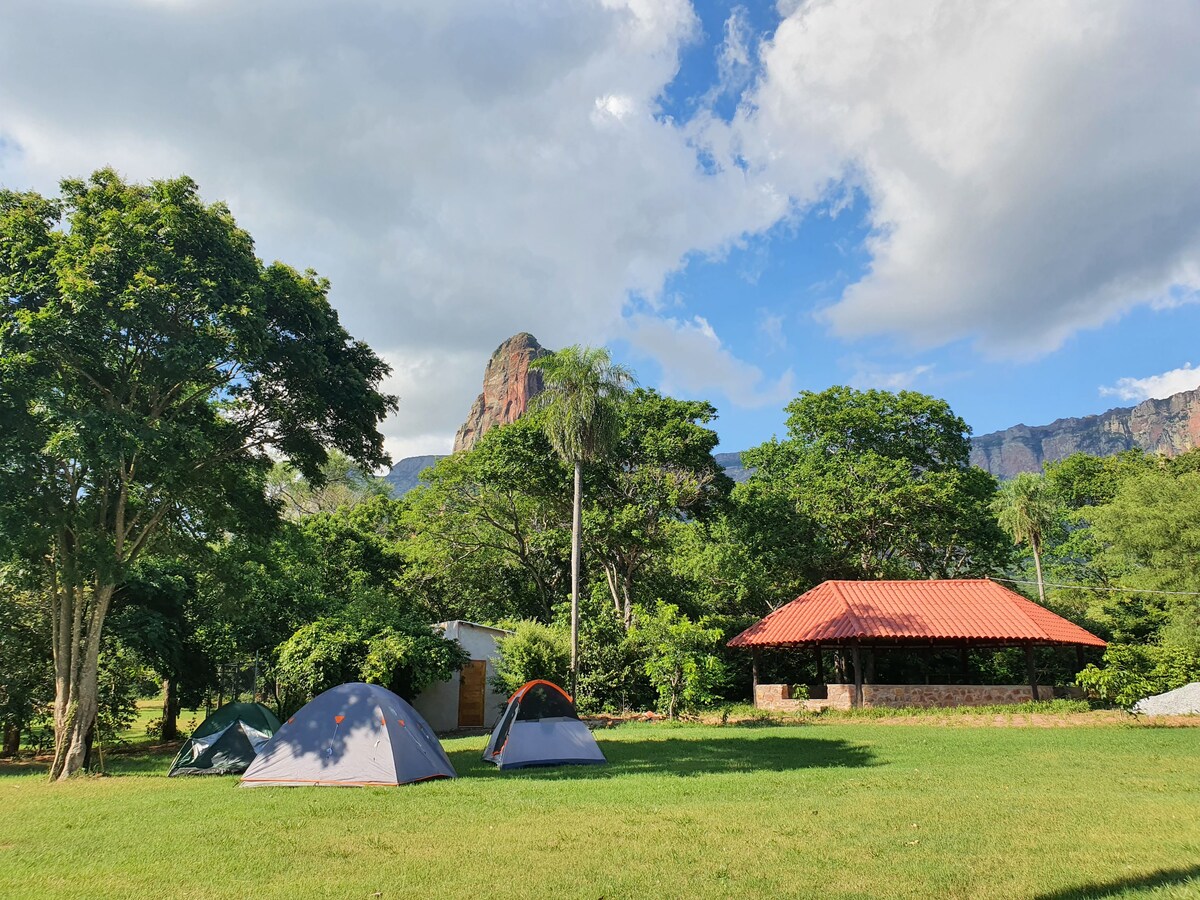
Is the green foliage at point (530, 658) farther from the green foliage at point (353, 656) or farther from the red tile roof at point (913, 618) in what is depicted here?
the red tile roof at point (913, 618)

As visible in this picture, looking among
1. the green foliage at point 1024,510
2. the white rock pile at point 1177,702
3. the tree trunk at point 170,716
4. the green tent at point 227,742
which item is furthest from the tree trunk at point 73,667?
the green foliage at point 1024,510

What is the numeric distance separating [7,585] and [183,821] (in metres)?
11.5

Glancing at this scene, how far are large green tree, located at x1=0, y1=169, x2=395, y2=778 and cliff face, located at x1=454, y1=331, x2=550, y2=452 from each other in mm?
108710

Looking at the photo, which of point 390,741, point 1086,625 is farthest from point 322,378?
point 1086,625

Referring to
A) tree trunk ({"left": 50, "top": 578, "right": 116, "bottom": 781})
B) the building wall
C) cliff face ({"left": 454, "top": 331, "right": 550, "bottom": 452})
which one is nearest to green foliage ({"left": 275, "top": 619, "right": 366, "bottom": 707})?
A: tree trunk ({"left": 50, "top": 578, "right": 116, "bottom": 781})

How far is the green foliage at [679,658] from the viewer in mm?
19609

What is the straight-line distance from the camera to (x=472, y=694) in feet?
77.2

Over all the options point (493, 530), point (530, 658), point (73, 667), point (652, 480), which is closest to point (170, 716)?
point (73, 667)

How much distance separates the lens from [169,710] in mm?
21172

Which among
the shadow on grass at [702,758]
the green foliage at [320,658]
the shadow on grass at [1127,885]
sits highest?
the green foliage at [320,658]

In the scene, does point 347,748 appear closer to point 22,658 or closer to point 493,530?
point 22,658

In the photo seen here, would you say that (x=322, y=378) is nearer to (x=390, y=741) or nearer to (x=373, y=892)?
(x=390, y=741)

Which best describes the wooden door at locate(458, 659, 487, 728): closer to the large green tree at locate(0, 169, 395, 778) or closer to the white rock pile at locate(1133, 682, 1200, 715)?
the large green tree at locate(0, 169, 395, 778)

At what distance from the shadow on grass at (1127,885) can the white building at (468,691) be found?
1845 centimetres
